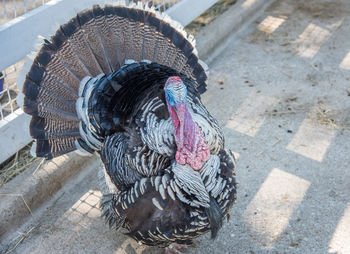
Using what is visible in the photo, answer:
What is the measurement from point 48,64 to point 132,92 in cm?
67

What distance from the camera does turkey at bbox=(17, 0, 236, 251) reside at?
96.3 inches

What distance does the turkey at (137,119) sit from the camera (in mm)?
2447

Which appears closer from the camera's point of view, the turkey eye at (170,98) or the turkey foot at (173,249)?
the turkey eye at (170,98)

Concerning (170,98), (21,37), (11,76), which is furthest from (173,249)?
(11,76)

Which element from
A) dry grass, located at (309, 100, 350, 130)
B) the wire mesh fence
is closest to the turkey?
the wire mesh fence

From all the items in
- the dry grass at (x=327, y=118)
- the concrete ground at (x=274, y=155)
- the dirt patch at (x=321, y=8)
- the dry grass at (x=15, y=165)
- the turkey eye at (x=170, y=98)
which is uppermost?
the turkey eye at (x=170, y=98)

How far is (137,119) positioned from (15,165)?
145 centimetres

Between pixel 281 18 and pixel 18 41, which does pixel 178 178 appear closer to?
pixel 18 41

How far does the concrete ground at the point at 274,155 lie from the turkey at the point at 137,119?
17.3 inches

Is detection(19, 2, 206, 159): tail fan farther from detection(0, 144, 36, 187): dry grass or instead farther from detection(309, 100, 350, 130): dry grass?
detection(309, 100, 350, 130): dry grass

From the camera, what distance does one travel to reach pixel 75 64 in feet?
10.2

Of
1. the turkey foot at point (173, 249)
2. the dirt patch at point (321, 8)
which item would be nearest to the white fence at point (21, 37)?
the turkey foot at point (173, 249)

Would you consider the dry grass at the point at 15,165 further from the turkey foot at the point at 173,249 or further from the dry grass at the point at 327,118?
the dry grass at the point at 327,118

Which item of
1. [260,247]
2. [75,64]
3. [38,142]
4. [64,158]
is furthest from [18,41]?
[260,247]
